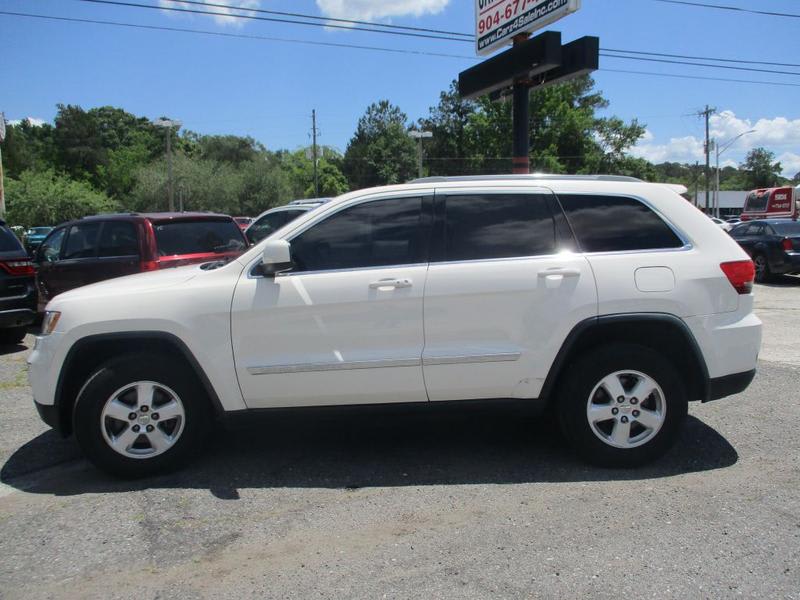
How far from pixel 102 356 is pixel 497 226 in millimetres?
2771

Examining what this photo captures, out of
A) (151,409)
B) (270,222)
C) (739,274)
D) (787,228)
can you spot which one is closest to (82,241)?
(151,409)

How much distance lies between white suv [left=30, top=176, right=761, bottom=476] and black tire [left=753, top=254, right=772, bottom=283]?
13.0 meters

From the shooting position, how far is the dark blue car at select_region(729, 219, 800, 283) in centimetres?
1477

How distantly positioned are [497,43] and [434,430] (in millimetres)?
8885

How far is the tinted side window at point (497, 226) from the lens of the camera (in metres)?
4.05

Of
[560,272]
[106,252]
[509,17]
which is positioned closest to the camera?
[560,272]

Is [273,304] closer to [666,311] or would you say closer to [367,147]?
[666,311]

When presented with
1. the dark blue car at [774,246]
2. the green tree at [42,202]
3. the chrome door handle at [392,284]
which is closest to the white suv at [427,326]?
the chrome door handle at [392,284]

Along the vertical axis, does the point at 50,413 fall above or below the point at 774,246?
below

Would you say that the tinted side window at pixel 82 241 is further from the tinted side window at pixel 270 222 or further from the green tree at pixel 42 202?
the green tree at pixel 42 202

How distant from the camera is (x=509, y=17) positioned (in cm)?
1106

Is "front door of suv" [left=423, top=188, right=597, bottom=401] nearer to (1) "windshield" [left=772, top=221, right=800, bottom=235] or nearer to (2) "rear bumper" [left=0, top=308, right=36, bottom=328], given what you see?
(2) "rear bumper" [left=0, top=308, right=36, bottom=328]

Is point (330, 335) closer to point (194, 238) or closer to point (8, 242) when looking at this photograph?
point (194, 238)

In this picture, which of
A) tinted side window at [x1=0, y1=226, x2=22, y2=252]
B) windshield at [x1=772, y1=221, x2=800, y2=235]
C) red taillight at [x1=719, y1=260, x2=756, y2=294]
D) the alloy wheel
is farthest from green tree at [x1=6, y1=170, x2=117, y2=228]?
red taillight at [x1=719, y1=260, x2=756, y2=294]
